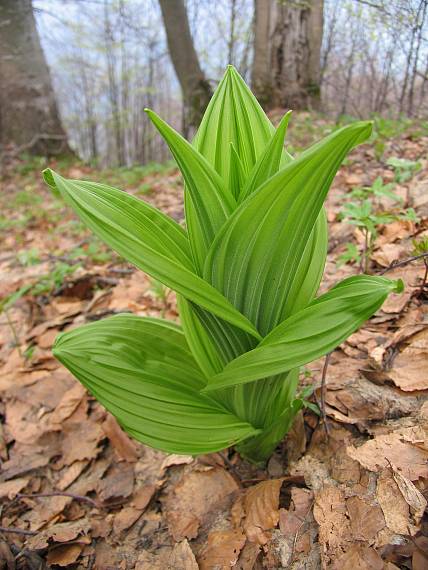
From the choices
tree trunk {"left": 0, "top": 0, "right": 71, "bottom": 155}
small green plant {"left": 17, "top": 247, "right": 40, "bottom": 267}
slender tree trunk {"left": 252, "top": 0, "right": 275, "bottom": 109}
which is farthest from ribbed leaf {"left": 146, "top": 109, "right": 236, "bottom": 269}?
tree trunk {"left": 0, "top": 0, "right": 71, "bottom": 155}

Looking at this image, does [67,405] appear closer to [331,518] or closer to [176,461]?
[176,461]

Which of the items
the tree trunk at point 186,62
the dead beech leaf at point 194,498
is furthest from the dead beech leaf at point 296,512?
the tree trunk at point 186,62

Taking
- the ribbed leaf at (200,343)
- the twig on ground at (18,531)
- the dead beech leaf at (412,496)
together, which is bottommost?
the twig on ground at (18,531)

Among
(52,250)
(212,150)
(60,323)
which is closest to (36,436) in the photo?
(60,323)

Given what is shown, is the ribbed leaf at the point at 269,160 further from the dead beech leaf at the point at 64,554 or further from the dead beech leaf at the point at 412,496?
the dead beech leaf at the point at 64,554

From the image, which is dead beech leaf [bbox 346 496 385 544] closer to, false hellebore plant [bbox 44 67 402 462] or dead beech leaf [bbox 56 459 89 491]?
false hellebore plant [bbox 44 67 402 462]
